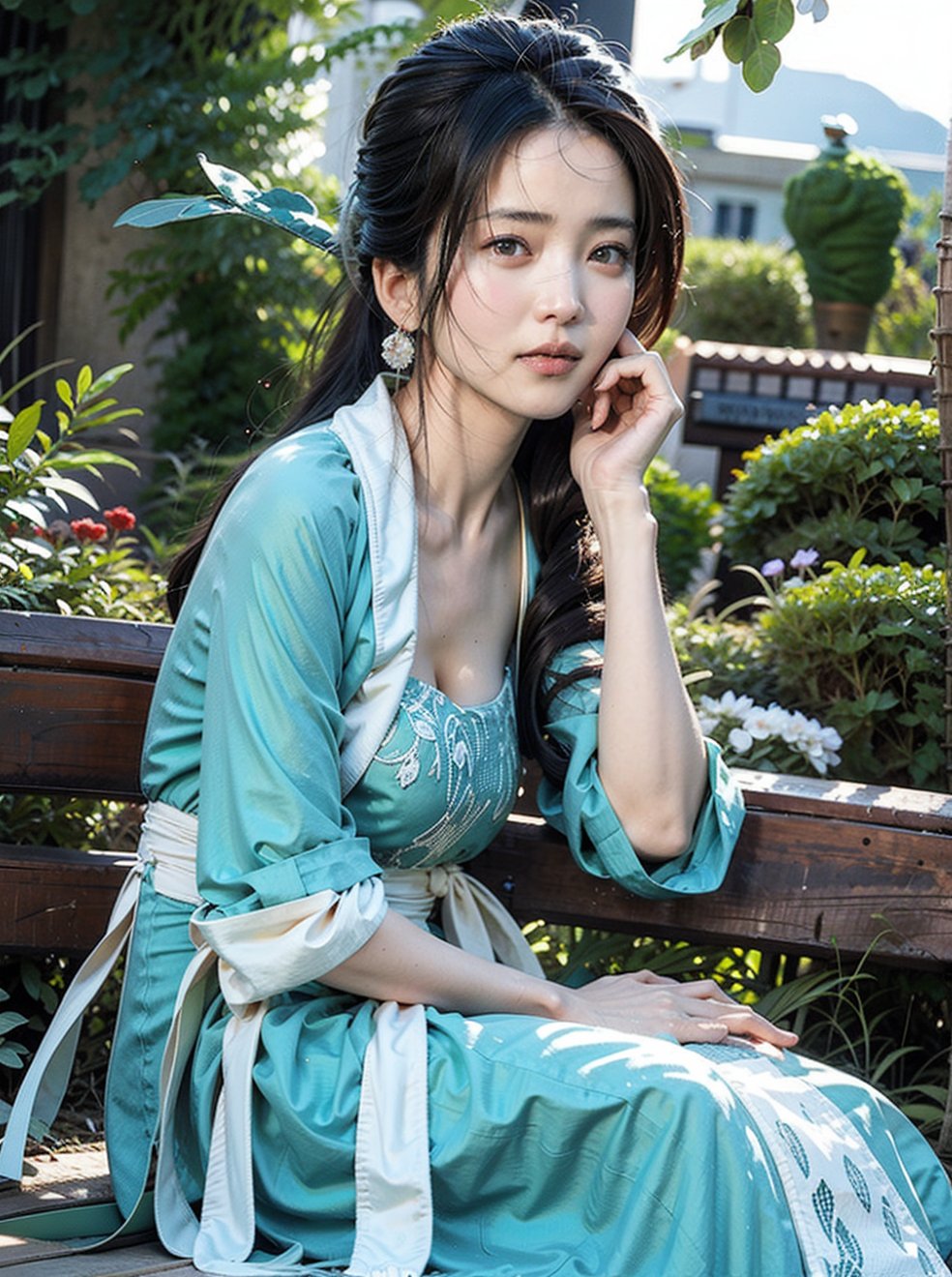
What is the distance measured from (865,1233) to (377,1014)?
22.6 inches

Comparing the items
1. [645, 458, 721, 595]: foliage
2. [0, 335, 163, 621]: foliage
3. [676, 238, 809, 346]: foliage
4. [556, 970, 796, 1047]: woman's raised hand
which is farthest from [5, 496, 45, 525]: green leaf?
[676, 238, 809, 346]: foliage

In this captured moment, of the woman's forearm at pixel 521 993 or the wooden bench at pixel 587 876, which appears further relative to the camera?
the wooden bench at pixel 587 876

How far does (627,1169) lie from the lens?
1.79m

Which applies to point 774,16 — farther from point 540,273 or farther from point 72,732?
point 72,732

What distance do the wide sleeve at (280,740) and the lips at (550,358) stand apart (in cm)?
32

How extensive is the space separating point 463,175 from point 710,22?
0.39 m

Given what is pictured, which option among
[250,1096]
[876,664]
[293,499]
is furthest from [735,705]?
[250,1096]

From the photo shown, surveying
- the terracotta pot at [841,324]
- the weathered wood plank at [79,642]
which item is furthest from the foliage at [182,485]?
the terracotta pot at [841,324]

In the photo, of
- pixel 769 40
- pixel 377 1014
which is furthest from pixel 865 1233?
pixel 769 40

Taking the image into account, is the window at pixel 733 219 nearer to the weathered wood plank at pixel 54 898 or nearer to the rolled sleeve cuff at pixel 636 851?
the rolled sleeve cuff at pixel 636 851

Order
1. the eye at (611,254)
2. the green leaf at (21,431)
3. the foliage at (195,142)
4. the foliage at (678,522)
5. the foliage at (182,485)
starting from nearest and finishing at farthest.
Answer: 1. the eye at (611,254)
2. the green leaf at (21,431)
3. the foliage at (182,485)
4. the foliage at (678,522)
5. the foliage at (195,142)

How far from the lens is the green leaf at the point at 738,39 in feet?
7.47

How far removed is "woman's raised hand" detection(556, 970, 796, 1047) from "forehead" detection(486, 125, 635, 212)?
3.16ft

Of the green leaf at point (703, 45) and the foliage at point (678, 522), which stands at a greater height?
the green leaf at point (703, 45)
